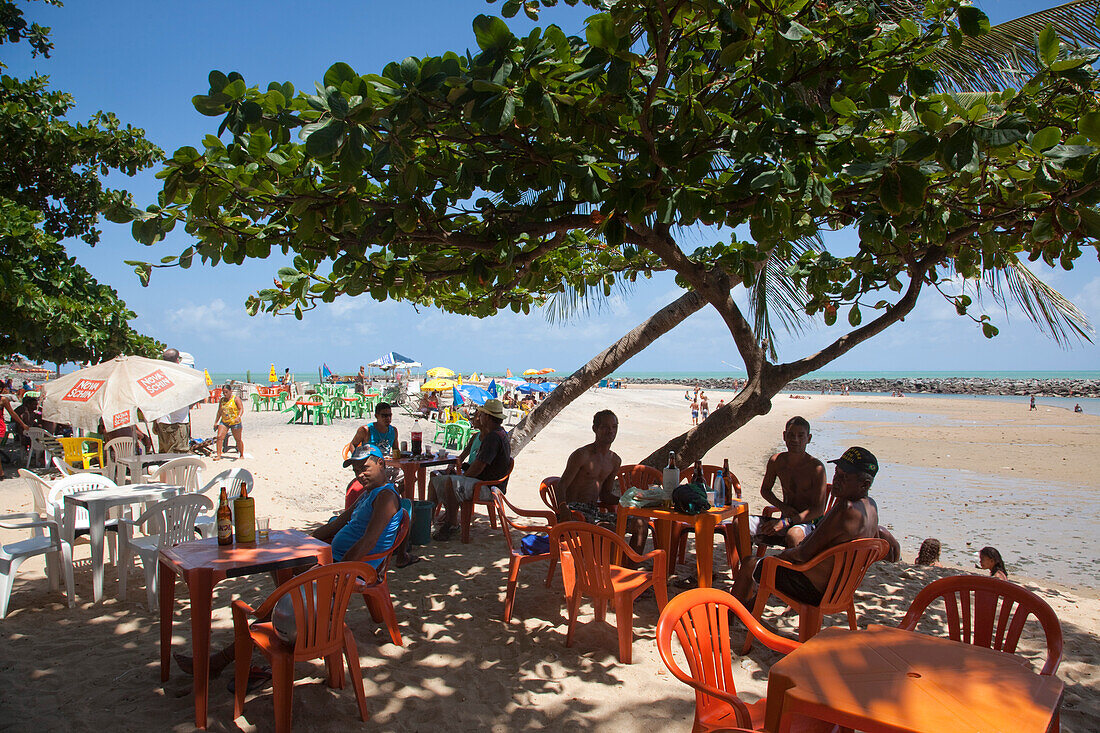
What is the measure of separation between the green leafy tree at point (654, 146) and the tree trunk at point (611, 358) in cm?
287

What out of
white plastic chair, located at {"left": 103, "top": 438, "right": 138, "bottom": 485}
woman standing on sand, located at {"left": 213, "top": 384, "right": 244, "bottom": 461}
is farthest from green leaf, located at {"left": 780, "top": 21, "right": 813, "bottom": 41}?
woman standing on sand, located at {"left": 213, "top": 384, "right": 244, "bottom": 461}

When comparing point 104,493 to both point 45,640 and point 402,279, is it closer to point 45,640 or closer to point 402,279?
point 45,640

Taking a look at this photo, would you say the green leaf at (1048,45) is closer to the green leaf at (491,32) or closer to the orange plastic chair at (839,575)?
the green leaf at (491,32)

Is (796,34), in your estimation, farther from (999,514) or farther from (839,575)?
(999,514)

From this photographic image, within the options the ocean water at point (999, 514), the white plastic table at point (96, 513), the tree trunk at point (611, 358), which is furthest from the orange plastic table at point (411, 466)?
the ocean water at point (999, 514)

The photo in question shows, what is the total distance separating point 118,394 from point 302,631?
512cm

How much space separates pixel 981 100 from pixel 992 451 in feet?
65.3

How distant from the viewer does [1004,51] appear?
16.2 ft

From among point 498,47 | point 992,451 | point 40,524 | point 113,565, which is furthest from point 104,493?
point 992,451

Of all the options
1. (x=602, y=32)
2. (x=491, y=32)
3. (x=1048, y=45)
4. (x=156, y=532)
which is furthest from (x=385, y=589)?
(x=1048, y=45)

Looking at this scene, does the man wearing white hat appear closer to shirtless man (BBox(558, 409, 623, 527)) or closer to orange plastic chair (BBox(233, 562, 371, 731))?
shirtless man (BBox(558, 409, 623, 527))

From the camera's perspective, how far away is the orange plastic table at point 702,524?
4164 millimetres

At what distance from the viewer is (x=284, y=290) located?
440 centimetres

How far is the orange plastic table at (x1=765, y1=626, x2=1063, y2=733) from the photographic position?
169 cm
